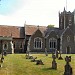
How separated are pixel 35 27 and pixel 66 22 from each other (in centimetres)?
970

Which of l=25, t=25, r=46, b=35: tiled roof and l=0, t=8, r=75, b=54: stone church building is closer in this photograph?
l=0, t=8, r=75, b=54: stone church building

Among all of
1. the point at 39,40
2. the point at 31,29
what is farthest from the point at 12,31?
the point at 39,40

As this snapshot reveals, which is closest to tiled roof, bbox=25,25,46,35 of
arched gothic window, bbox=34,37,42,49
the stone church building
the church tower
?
the stone church building

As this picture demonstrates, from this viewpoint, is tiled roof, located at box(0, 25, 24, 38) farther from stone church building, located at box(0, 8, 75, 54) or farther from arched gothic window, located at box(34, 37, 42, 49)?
arched gothic window, located at box(34, 37, 42, 49)

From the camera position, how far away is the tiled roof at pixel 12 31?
66.1 m

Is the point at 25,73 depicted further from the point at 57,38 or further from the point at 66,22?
the point at 66,22

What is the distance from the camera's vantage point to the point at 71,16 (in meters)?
74.1

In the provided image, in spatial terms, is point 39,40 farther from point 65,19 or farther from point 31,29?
point 65,19

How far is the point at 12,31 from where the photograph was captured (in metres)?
67.6

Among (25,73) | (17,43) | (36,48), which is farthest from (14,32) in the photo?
(25,73)

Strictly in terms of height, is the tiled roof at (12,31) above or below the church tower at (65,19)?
below

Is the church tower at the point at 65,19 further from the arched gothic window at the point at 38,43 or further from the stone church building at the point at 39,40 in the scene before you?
the arched gothic window at the point at 38,43

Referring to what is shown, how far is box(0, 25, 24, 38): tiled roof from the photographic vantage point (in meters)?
66.1

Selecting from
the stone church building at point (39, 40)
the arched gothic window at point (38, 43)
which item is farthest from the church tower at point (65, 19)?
the arched gothic window at point (38, 43)
